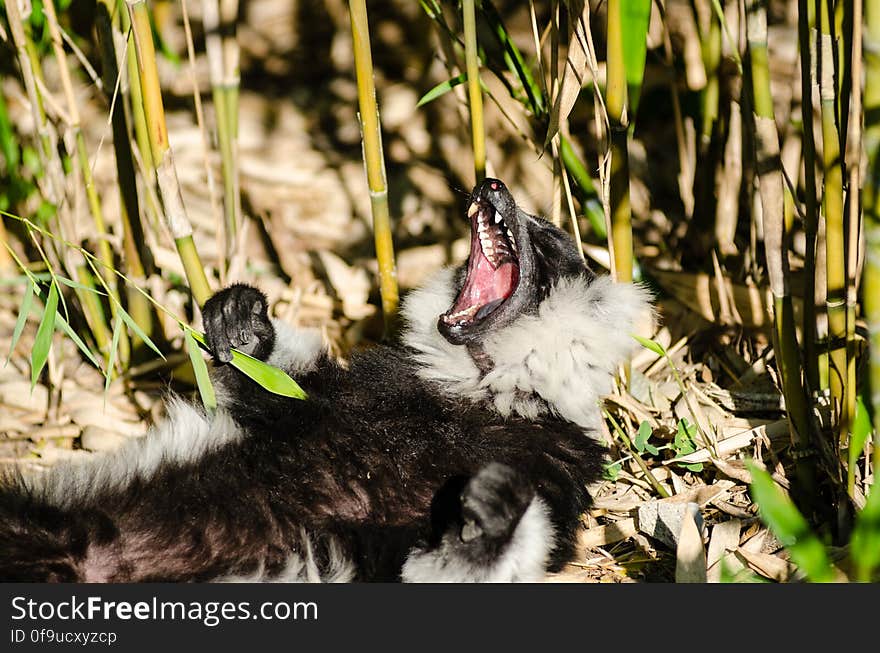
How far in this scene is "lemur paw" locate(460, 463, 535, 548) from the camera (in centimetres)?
257

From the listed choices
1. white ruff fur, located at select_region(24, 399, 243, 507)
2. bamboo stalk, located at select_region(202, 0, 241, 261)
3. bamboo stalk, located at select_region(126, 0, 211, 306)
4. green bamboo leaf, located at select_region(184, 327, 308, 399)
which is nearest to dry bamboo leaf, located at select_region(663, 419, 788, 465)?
green bamboo leaf, located at select_region(184, 327, 308, 399)

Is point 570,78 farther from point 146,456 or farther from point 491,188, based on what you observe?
point 146,456

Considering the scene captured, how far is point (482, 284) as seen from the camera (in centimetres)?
332

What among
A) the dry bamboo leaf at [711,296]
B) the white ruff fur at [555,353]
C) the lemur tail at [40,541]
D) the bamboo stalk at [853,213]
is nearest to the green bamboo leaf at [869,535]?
the bamboo stalk at [853,213]

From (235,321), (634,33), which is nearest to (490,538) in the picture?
(235,321)

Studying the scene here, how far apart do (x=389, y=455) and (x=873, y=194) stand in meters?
1.47

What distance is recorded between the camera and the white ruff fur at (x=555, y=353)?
3.05 meters

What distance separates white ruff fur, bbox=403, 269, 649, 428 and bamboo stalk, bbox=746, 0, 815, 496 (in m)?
0.46

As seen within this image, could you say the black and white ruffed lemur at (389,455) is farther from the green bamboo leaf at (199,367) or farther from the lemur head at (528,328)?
the green bamboo leaf at (199,367)

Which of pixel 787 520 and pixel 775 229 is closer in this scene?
pixel 787 520

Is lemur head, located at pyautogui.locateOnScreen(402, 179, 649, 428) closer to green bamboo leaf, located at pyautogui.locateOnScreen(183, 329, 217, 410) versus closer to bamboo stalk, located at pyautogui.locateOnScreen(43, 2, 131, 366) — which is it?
green bamboo leaf, located at pyautogui.locateOnScreen(183, 329, 217, 410)

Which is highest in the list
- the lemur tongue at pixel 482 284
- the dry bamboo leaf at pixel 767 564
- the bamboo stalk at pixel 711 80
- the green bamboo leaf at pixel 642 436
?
the bamboo stalk at pixel 711 80

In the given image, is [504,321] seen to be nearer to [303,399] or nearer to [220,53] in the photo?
[303,399]

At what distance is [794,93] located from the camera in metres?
4.21
